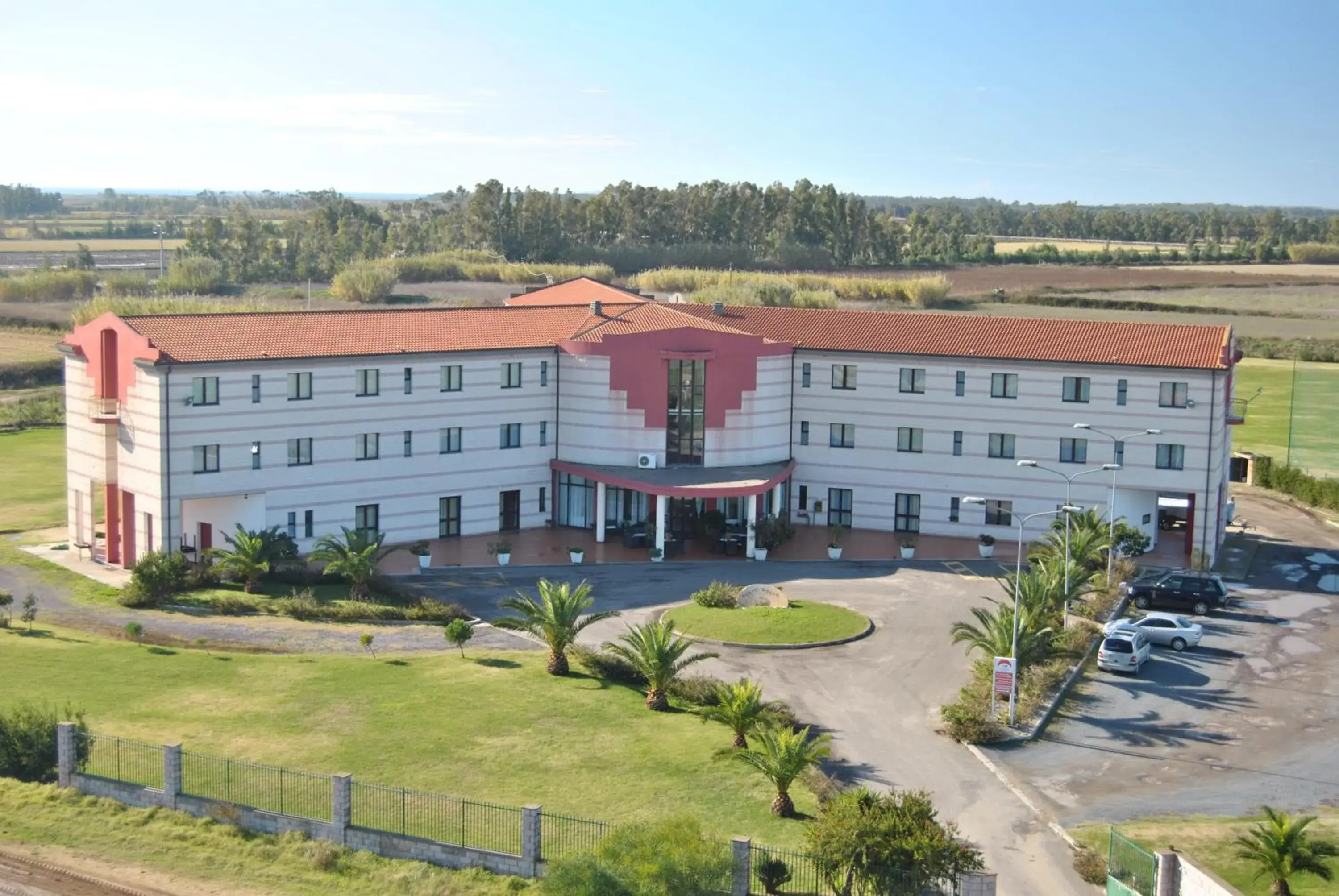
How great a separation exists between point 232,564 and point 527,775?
21.3 meters

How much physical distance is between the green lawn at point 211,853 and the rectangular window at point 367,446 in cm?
2774

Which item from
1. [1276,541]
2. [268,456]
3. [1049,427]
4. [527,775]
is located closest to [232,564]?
[268,456]

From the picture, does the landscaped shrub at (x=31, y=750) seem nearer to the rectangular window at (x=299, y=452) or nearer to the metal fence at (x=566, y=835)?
the metal fence at (x=566, y=835)

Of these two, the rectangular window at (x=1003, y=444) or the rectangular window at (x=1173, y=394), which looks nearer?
the rectangular window at (x=1173, y=394)

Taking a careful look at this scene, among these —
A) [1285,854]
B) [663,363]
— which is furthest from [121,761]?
[663,363]

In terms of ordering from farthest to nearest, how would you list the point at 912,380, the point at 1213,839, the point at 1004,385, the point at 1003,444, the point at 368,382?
the point at 912,380 < the point at 1003,444 < the point at 1004,385 < the point at 368,382 < the point at 1213,839

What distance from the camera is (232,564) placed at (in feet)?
181

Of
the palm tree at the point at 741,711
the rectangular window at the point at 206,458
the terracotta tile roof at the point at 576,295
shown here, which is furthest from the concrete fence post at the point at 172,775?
the terracotta tile roof at the point at 576,295

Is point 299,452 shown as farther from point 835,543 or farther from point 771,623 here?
point 835,543

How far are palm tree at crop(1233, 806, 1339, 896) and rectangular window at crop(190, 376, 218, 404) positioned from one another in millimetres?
39295

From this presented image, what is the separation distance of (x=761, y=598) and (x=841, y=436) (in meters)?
15.7

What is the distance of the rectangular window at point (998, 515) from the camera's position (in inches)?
2657

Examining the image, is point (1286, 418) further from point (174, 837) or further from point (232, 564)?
point (174, 837)

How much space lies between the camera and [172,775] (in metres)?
35.1
